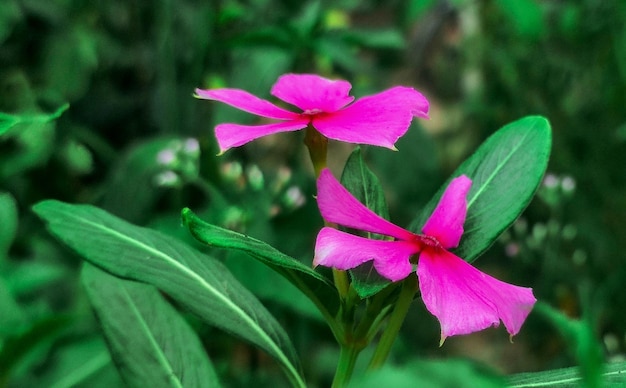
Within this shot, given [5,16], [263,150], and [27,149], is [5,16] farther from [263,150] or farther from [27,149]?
[263,150]

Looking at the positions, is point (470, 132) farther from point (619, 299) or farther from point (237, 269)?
point (237, 269)

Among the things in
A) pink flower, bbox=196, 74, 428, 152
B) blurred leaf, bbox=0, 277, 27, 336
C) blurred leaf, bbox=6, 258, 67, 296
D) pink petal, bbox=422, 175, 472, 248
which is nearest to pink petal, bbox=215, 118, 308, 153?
pink flower, bbox=196, 74, 428, 152

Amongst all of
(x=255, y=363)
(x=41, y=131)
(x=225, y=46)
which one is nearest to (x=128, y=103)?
(x=225, y=46)

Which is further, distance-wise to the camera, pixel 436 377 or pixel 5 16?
pixel 5 16

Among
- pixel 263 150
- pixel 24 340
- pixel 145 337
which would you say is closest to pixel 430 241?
pixel 145 337

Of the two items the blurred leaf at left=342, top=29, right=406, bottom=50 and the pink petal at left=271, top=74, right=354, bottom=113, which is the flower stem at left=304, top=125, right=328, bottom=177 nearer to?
the pink petal at left=271, top=74, right=354, bottom=113

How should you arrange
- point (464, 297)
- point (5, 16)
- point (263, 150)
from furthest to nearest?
point (263, 150) → point (5, 16) → point (464, 297)

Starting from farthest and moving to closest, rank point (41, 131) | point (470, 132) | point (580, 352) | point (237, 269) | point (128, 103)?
point (470, 132), point (128, 103), point (41, 131), point (237, 269), point (580, 352)
